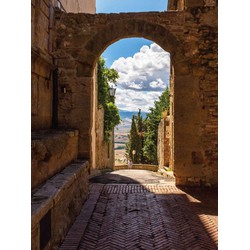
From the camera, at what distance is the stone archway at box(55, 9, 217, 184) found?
6352 mm

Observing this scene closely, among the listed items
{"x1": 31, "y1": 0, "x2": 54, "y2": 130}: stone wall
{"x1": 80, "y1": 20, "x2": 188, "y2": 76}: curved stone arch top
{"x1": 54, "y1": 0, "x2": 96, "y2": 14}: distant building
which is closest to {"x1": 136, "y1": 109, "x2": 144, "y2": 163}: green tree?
{"x1": 54, "y1": 0, "x2": 96, "y2": 14}: distant building

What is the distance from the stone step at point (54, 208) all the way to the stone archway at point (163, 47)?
226 centimetres

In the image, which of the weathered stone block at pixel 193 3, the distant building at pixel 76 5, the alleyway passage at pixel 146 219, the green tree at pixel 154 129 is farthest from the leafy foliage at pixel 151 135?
the alleyway passage at pixel 146 219

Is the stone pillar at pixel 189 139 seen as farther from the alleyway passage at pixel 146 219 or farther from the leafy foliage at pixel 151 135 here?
the leafy foliage at pixel 151 135

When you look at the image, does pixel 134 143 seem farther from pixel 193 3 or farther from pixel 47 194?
pixel 47 194

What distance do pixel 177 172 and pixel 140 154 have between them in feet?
76.4

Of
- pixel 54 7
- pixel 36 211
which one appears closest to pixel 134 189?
pixel 36 211

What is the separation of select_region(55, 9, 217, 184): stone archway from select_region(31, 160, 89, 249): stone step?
89.2 inches

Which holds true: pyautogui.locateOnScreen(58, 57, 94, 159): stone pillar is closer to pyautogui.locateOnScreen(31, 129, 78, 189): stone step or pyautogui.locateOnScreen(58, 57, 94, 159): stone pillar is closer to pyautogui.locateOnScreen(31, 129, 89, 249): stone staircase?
pyautogui.locateOnScreen(31, 129, 78, 189): stone step

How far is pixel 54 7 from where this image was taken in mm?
6574

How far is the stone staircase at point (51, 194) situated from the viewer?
102 inches

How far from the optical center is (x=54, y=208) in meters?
3.08
